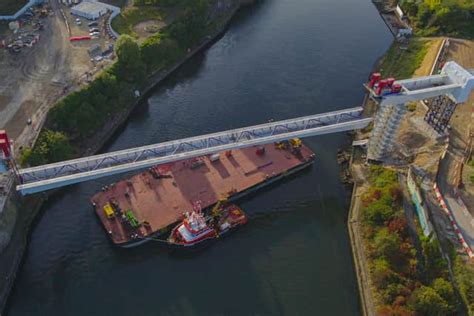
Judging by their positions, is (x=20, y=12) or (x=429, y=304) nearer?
(x=429, y=304)

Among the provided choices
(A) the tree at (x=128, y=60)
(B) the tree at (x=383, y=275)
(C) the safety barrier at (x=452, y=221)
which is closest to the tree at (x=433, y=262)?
(C) the safety barrier at (x=452, y=221)

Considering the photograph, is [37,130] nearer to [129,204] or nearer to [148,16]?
[129,204]

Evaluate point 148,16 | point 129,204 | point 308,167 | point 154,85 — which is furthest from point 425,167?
point 148,16

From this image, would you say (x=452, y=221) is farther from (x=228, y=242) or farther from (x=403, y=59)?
(x=403, y=59)

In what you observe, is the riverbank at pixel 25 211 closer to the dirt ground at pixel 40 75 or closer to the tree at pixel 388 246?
the dirt ground at pixel 40 75

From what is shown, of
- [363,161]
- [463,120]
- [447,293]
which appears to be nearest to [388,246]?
[447,293]

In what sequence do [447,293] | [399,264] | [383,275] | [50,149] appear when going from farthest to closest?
[50,149] < [399,264] < [383,275] < [447,293]
